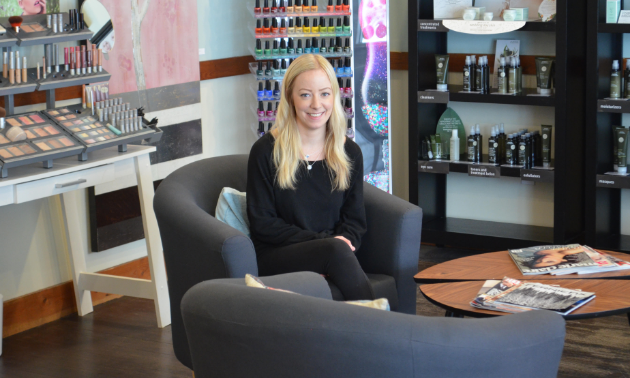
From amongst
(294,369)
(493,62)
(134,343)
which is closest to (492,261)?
(294,369)

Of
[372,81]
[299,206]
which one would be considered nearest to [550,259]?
[299,206]

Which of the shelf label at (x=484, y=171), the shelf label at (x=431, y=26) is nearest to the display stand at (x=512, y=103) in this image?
the shelf label at (x=431, y=26)

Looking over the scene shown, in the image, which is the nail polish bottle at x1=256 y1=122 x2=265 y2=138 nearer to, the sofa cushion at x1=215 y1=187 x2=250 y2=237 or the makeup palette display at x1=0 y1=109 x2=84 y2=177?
the makeup palette display at x1=0 y1=109 x2=84 y2=177

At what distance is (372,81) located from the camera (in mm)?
4191

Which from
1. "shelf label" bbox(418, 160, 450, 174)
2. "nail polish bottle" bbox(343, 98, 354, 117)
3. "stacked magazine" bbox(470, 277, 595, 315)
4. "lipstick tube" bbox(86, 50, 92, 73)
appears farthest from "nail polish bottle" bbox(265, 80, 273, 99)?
"stacked magazine" bbox(470, 277, 595, 315)

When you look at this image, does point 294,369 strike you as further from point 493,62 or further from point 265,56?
point 493,62

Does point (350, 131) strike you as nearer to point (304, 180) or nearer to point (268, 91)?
point (268, 91)

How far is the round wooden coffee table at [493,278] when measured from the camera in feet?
6.56

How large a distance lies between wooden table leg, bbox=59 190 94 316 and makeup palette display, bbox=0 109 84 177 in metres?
0.54

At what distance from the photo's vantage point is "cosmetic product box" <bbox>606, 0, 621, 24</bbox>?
3617 mm

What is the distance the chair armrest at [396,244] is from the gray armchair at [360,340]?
1142 mm

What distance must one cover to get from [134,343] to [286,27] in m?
1.91

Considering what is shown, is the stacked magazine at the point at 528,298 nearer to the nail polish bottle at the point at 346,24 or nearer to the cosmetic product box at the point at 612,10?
the cosmetic product box at the point at 612,10

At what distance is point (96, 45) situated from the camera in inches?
134
